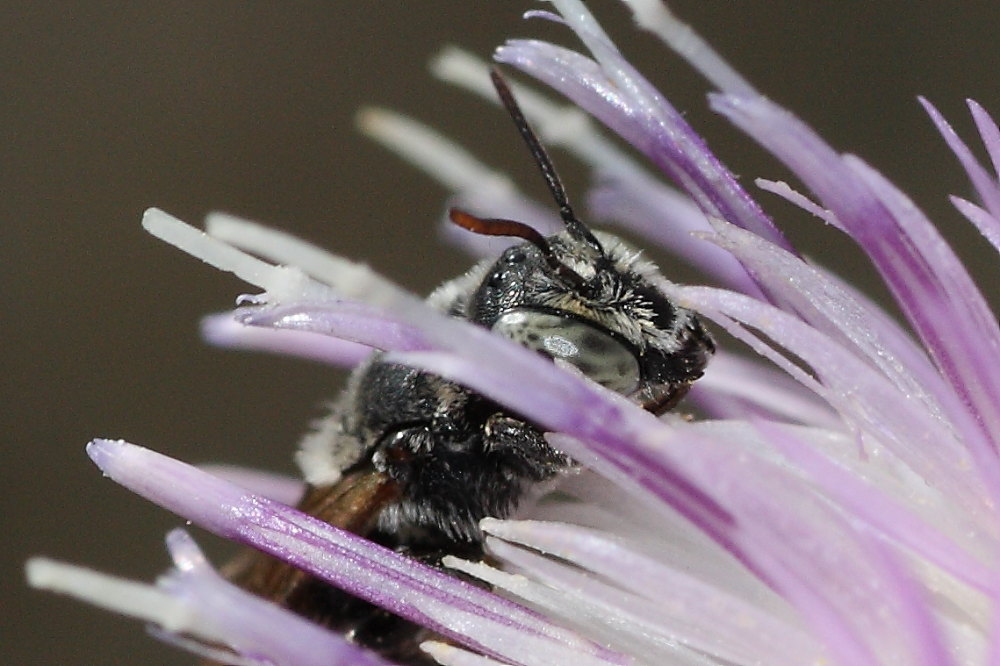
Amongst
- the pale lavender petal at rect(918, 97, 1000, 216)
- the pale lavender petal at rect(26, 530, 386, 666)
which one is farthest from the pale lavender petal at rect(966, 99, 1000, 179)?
the pale lavender petal at rect(26, 530, 386, 666)

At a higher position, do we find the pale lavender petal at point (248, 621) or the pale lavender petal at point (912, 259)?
the pale lavender petal at point (912, 259)

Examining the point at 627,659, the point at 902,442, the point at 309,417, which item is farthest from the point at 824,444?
the point at 309,417

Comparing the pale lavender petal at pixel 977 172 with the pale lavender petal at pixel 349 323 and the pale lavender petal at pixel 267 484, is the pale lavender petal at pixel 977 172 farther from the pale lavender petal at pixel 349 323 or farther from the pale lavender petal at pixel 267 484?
the pale lavender petal at pixel 267 484

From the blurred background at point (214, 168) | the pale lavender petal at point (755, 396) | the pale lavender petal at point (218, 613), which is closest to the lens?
the pale lavender petal at point (218, 613)

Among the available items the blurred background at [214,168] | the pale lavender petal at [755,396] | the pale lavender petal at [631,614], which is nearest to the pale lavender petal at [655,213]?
the pale lavender petal at [755,396]

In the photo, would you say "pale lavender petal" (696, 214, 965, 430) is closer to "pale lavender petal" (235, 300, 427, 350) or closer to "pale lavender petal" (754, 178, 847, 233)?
"pale lavender petal" (754, 178, 847, 233)
